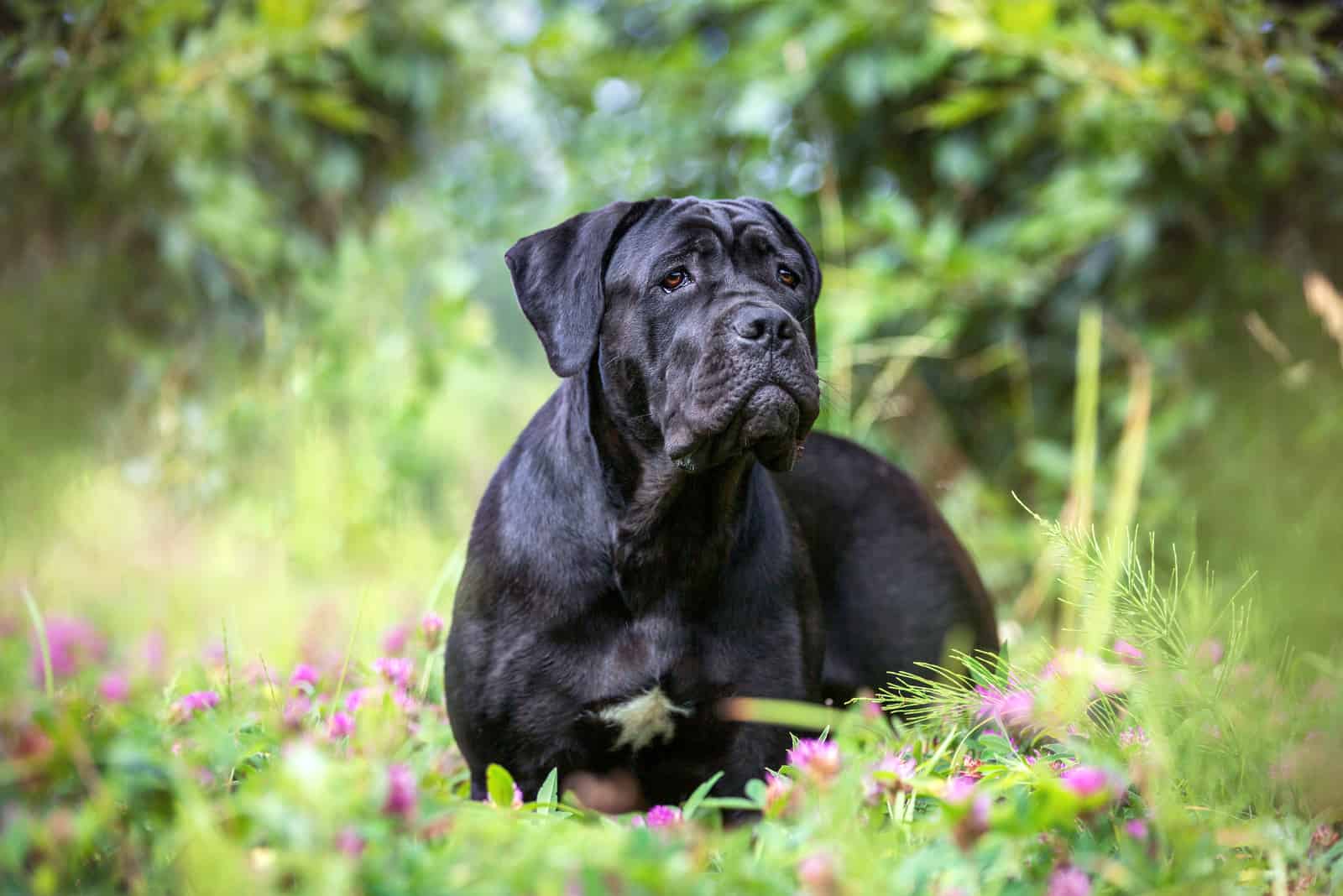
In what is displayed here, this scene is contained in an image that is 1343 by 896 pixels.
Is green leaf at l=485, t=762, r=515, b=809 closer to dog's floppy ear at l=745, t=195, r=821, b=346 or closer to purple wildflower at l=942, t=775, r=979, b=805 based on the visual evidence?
purple wildflower at l=942, t=775, r=979, b=805

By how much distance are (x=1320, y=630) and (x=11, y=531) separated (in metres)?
4.33

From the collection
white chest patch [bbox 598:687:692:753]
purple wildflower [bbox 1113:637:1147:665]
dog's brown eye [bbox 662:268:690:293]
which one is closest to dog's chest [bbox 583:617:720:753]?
white chest patch [bbox 598:687:692:753]

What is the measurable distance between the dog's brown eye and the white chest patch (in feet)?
3.25

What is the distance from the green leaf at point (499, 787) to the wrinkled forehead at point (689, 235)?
1.33 metres

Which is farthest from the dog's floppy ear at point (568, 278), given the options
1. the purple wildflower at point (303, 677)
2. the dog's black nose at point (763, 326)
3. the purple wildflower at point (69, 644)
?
the purple wildflower at point (69, 644)

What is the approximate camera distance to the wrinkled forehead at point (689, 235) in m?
3.01

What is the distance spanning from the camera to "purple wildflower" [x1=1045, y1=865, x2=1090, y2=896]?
165cm

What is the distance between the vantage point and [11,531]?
14.6 feet

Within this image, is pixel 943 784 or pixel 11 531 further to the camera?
pixel 11 531

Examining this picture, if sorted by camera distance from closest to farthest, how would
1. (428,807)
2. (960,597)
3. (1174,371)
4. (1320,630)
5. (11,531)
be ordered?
1. (428,807)
2. (1320,630)
3. (960,597)
4. (11,531)
5. (1174,371)

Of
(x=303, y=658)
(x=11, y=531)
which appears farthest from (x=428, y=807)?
(x=11, y=531)

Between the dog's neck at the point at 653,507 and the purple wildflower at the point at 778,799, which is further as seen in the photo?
the dog's neck at the point at 653,507

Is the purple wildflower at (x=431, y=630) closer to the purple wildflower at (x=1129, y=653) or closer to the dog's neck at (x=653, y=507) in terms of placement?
the dog's neck at (x=653, y=507)

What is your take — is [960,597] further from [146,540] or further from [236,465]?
[236,465]
